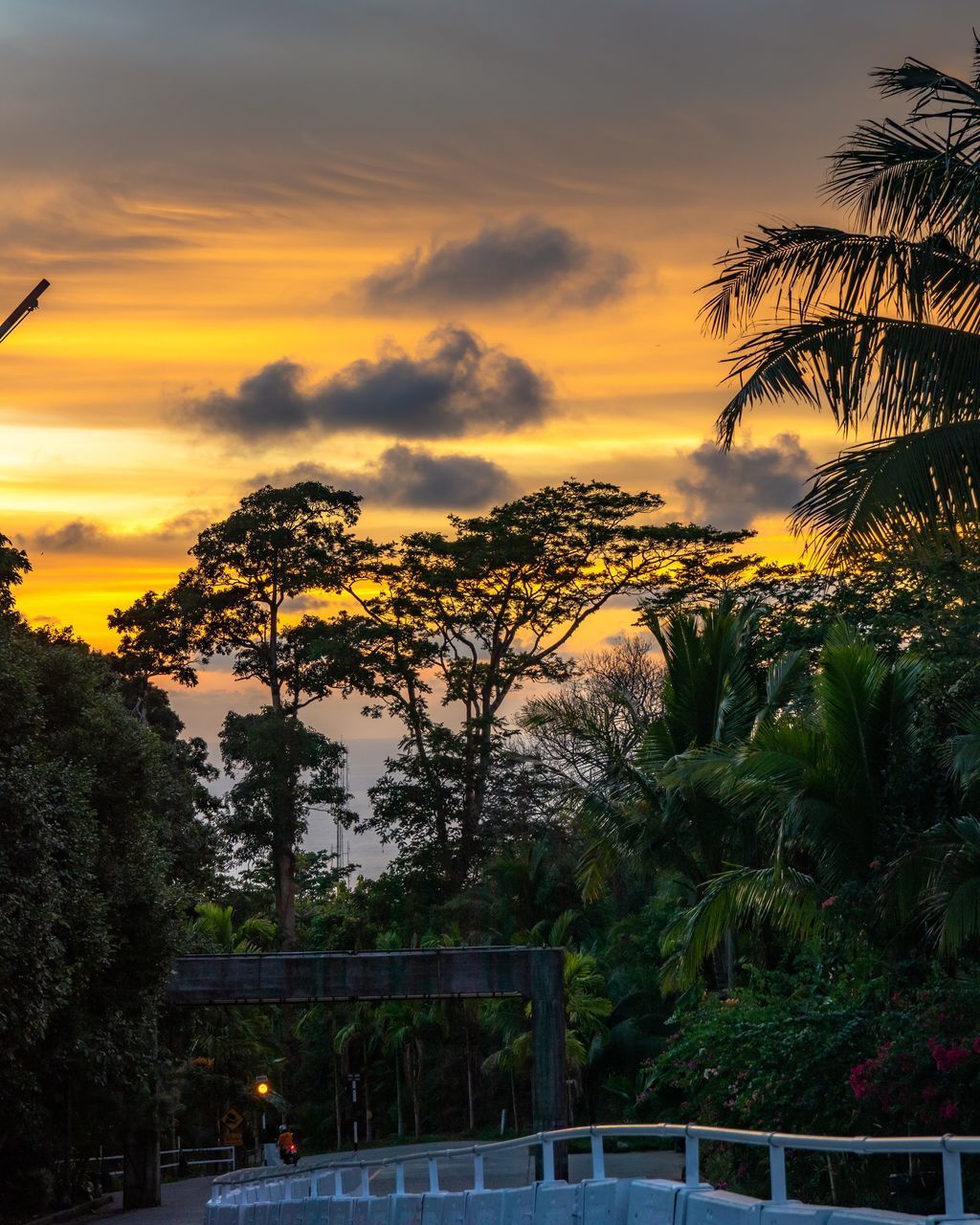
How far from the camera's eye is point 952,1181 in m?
5.54

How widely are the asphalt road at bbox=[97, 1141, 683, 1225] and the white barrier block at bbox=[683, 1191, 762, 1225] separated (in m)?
19.8

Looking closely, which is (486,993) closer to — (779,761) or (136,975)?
(136,975)

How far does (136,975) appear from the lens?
80.5 feet

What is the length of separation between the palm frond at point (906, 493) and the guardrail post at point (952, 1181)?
5062 millimetres

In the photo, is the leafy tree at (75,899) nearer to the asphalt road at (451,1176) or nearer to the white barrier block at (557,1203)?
the asphalt road at (451,1176)

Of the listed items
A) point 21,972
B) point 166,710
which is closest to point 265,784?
point 166,710

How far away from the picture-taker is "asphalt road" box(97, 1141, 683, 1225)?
30.5 m

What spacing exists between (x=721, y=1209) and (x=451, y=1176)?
32.5 metres

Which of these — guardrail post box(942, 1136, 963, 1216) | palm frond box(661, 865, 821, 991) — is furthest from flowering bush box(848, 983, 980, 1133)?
guardrail post box(942, 1136, 963, 1216)

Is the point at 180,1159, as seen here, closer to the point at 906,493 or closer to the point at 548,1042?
the point at 548,1042

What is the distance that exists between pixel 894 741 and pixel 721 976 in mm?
10054

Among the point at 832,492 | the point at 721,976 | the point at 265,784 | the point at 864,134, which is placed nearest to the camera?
the point at 832,492

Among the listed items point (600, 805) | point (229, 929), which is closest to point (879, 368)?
point (600, 805)

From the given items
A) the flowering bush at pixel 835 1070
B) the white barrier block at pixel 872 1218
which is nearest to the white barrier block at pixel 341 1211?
the flowering bush at pixel 835 1070
